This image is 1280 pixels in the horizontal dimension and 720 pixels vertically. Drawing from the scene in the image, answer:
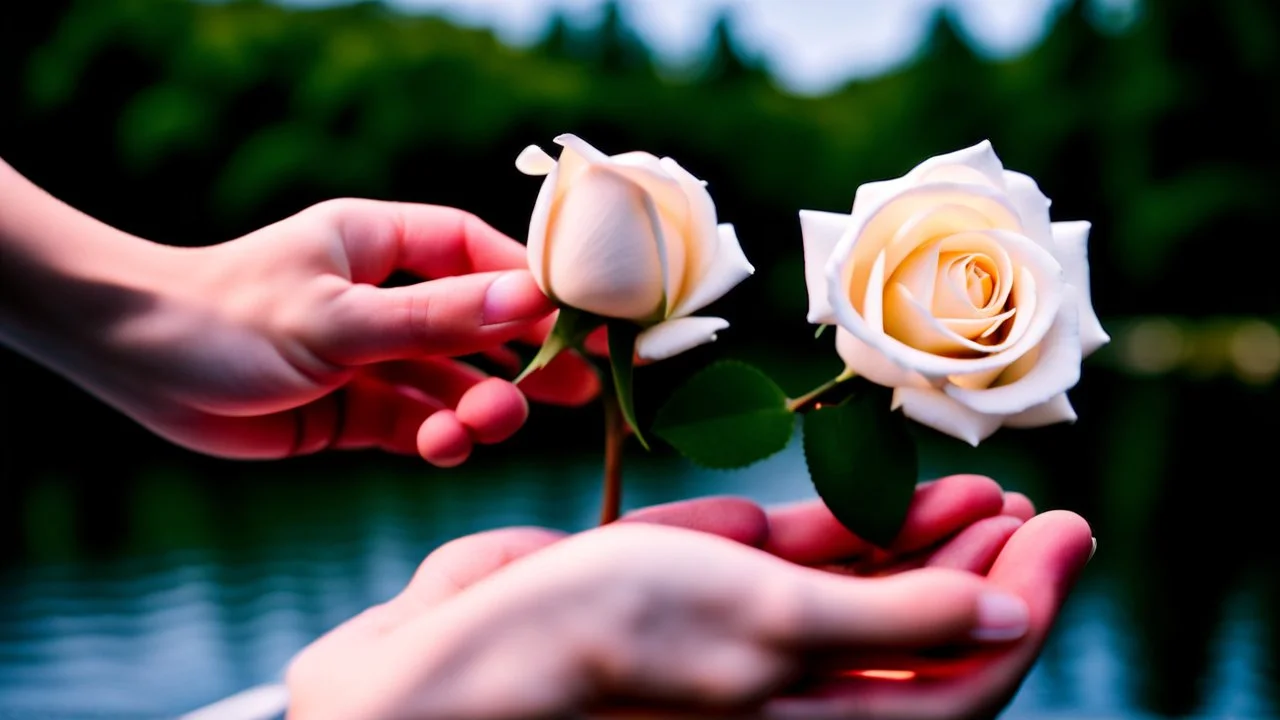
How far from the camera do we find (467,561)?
38.5 inches

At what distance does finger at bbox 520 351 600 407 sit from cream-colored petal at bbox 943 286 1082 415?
508 millimetres

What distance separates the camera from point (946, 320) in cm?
85

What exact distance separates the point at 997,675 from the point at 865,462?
23 centimetres

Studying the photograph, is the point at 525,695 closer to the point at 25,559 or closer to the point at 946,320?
the point at 946,320

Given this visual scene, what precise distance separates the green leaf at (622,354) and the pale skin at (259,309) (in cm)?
8

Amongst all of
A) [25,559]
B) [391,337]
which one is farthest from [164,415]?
[25,559]

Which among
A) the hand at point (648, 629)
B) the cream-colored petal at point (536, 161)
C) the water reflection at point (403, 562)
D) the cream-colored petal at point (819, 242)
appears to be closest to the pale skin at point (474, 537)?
the hand at point (648, 629)

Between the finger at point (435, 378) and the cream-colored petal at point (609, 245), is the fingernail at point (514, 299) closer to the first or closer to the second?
the cream-colored petal at point (609, 245)

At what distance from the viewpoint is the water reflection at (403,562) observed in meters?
3.10

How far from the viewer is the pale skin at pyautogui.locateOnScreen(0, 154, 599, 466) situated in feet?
3.41

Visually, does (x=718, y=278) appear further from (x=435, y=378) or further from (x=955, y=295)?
(x=435, y=378)

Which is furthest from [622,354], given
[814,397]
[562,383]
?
[562,383]

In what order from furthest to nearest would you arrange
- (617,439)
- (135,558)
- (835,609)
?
1. (135,558)
2. (617,439)
3. (835,609)

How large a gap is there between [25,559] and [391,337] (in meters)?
4.73
